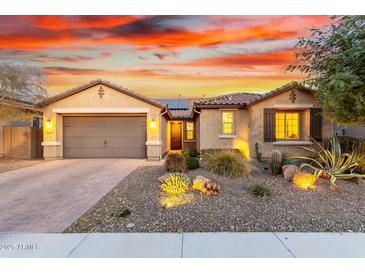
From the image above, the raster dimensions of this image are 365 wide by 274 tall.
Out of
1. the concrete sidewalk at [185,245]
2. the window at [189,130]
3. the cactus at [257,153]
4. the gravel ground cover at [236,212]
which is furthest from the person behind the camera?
the window at [189,130]

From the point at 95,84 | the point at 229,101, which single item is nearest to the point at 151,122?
the point at 95,84

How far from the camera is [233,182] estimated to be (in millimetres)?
6723

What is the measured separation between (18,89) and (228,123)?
11.7 m

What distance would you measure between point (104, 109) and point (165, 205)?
30.3 feet

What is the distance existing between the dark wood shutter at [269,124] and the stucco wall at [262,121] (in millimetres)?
169

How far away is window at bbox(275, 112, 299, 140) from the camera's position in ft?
41.2

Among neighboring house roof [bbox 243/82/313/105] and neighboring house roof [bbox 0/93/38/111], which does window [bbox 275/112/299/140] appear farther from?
neighboring house roof [bbox 0/93/38/111]

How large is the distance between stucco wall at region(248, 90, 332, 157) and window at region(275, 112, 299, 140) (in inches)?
17.2

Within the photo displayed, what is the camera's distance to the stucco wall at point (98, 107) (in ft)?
41.3

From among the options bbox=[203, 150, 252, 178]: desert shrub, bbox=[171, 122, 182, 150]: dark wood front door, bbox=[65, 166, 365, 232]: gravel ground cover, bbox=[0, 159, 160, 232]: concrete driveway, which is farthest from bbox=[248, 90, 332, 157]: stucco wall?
bbox=[171, 122, 182, 150]: dark wood front door

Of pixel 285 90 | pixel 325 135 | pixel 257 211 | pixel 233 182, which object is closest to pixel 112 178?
pixel 233 182

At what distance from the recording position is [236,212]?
470 centimetres

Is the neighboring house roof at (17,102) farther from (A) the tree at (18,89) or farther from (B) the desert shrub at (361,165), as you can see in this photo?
(B) the desert shrub at (361,165)

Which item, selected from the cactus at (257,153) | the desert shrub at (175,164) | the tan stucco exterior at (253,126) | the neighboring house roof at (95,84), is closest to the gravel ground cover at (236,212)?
the desert shrub at (175,164)
